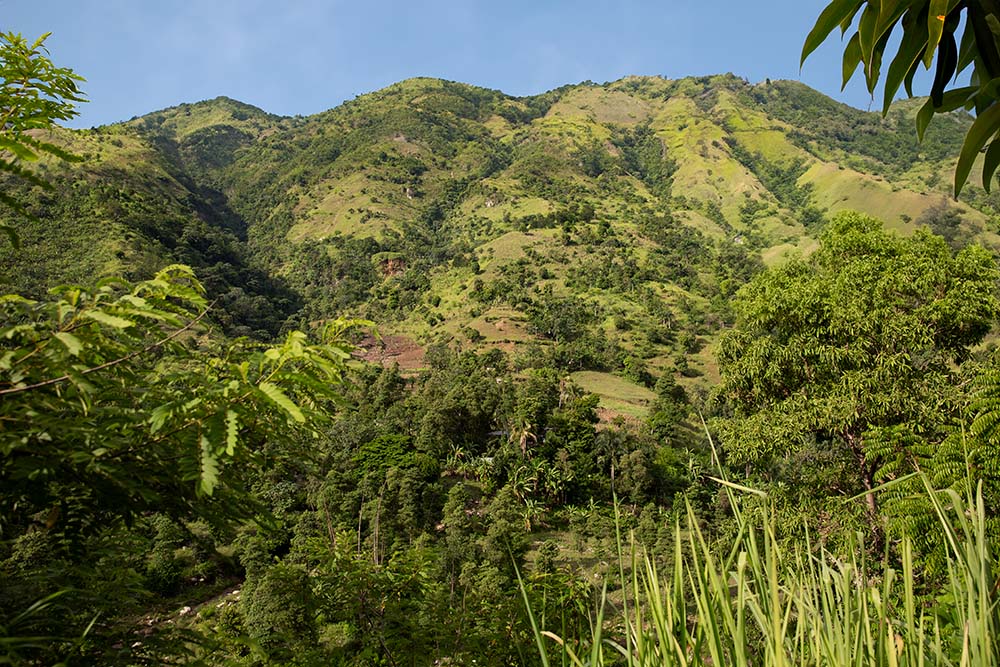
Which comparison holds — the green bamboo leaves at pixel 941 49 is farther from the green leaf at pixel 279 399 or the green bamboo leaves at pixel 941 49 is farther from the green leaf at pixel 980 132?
the green leaf at pixel 279 399

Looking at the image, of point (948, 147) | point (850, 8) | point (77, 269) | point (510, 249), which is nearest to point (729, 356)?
point (850, 8)

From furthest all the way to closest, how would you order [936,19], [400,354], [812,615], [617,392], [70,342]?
[400,354], [617,392], [70,342], [936,19], [812,615]

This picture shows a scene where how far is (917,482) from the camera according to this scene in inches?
206

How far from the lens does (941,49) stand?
1447 mm

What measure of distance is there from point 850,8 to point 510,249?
315ft

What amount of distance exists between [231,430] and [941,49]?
2.21 metres

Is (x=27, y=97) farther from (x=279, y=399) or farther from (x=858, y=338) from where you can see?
(x=858, y=338)

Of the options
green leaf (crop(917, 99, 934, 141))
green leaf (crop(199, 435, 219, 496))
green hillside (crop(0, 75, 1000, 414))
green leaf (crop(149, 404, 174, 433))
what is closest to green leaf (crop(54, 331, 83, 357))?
green leaf (crop(149, 404, 174, 433))

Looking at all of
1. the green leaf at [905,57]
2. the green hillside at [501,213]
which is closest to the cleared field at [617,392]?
the green hillside at [501,213]

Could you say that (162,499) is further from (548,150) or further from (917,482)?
(548,150)

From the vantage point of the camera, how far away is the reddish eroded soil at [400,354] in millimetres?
67931

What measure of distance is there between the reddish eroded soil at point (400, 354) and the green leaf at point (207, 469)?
213 feet

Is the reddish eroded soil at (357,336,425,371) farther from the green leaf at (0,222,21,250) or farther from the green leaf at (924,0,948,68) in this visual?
the green leaf at (924,0,948,68)

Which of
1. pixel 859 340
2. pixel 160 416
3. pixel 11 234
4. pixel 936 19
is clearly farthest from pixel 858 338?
pixel 11 234
